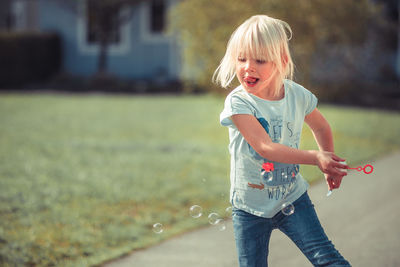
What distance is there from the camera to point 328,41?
36.1 ft

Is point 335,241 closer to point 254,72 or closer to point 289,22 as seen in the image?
point 254,72

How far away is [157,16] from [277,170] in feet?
72.2

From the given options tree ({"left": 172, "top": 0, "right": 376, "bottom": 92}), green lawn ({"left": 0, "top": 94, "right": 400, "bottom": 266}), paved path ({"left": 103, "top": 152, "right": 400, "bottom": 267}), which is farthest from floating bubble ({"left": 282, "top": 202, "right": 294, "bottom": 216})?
tree ({"left": 172, "top": 0, "right": 376, "bottom": 92})

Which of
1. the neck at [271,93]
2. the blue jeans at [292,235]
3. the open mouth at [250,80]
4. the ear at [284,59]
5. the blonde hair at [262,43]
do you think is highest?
the blonde hair at [262,43]

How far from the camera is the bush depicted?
804 inches

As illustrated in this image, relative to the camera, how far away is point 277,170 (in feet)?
7.87

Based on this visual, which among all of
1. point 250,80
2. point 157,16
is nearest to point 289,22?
point 250,80

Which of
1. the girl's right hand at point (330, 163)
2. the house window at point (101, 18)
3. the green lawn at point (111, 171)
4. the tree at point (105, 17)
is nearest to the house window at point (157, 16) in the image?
the tree at point (105, 17)

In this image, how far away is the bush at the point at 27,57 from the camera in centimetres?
2042

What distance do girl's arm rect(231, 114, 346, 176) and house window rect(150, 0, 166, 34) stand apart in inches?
857

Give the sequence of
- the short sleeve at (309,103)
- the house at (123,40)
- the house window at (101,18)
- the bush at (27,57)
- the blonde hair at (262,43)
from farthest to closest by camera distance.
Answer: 1. the house at (123,40)
2. the house window at (101,18)
3. the bush at (27,57)
4. the short sleeve at (309,103)
5. the blonde hair at (262,43)

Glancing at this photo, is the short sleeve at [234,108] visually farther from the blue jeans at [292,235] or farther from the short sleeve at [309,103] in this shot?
the blue jeans at [292,235]

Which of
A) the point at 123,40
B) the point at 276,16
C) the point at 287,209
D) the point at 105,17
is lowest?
the point at 123,40

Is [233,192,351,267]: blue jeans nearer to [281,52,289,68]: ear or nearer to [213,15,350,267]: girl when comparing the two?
[213,15,350,267]: girl
